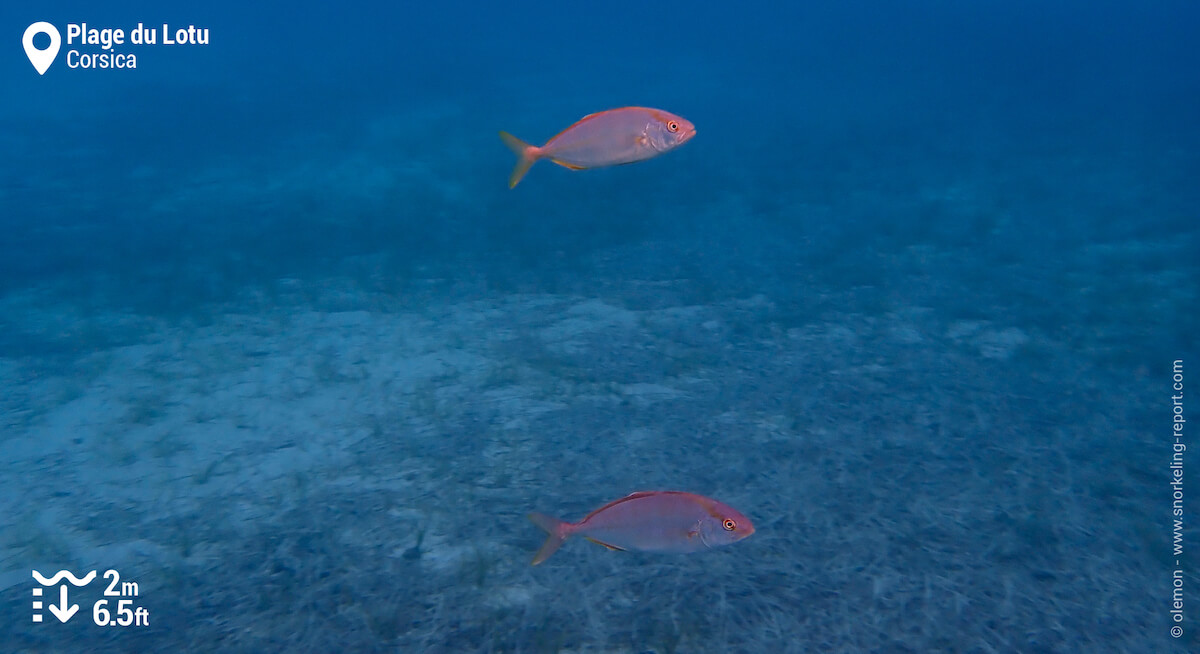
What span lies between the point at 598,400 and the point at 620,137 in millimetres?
2140

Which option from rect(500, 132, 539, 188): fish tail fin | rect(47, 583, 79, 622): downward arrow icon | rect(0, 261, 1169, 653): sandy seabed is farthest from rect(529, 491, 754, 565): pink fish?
rect(47, 583, 79, 622): downward arrow icon

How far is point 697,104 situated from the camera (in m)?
16.4

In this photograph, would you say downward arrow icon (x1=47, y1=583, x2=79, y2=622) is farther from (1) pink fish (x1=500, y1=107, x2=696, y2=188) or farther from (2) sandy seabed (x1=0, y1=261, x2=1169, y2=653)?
(1) pink fish (x1=500, y1=107, x2=696, y2=188)

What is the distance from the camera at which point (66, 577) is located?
3.41 metres

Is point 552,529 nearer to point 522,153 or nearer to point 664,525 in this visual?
point 664,525

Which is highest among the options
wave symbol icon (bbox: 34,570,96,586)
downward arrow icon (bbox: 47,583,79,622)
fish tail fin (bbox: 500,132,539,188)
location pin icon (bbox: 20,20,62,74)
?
location pin icon (bbox: 20,20,62,74)

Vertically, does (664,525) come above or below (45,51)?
below

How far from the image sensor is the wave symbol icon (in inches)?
132

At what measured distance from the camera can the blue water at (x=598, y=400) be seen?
124 inches

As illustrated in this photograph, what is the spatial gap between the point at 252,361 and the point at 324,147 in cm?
776

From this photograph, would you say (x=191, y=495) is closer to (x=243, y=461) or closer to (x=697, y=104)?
(x=243, y=461)

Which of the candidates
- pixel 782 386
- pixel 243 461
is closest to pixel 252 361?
pixel 243 461

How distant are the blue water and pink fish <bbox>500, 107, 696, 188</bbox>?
6.05 feet

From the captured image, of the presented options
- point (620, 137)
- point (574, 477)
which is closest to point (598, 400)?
point (574, 477)
